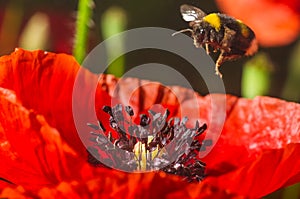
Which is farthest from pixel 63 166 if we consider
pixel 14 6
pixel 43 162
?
pixel 14 6

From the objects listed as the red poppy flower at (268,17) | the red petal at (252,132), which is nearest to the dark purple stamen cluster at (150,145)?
the red petal at (252,132)

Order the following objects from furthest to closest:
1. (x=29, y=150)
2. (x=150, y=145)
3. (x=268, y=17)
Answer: (x=268, y=17)
(x=150, y=145)
(x=29, y=150)

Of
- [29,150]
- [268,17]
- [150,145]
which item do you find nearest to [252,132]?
[150,145]

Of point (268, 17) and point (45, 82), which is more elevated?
point (45, 82)

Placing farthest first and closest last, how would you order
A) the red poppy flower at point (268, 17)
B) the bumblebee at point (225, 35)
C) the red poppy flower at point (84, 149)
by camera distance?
the red poppy flower at point (268, 17), the bumblebee at point (225, 35), the red poppy flower at point (84, 149)

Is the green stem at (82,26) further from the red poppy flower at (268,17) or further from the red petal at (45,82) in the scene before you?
the red poppy flower at (268,17)

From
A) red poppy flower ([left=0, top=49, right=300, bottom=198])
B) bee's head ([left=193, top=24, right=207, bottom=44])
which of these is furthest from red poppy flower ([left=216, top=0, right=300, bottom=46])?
bee's head ([left=193, top=24, right=207, bottom=44])

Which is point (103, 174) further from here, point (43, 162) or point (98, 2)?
point (98, 2)

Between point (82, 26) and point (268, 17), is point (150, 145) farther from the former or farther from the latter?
point (268, 17)
